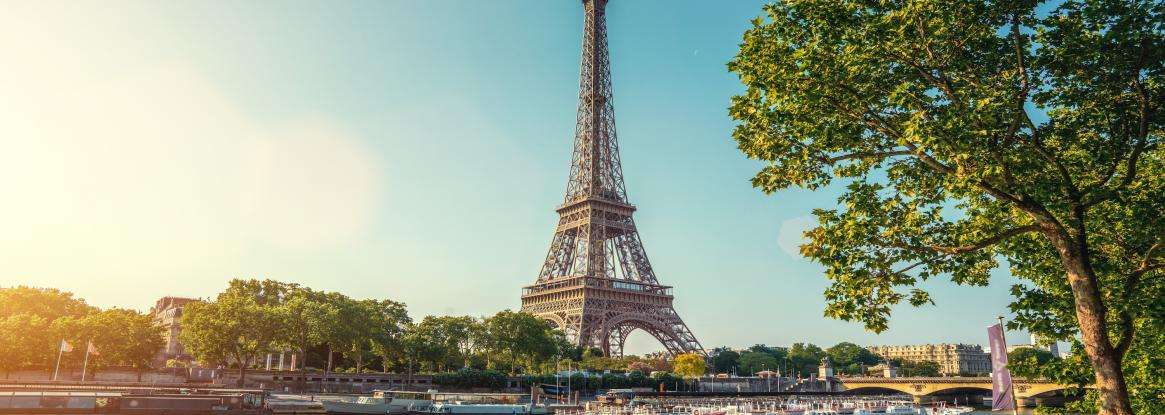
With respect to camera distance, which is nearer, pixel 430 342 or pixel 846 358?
pixel 430 342

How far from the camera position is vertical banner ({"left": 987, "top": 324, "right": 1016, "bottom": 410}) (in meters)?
26.8

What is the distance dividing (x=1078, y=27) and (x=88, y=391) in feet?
184

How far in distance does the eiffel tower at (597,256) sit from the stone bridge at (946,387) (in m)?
35.0

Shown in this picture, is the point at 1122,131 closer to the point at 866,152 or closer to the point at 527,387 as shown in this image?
the point at 866,152

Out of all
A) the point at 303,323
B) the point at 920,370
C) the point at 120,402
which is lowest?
the point at 120,402

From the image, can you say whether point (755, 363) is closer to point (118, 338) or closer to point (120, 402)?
point (118, 338)

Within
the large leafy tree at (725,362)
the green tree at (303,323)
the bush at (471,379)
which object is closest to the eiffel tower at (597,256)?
the bush at (471,379)

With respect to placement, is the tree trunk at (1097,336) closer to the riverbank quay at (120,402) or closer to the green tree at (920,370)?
the riverbank quay at (120,402)

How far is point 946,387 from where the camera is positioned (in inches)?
4208

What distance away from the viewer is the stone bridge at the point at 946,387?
302 ft

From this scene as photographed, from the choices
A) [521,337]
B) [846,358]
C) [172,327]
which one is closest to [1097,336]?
[521,337]

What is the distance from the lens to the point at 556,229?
121 meters

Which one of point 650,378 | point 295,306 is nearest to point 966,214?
point 295,306

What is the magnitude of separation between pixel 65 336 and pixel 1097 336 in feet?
301
